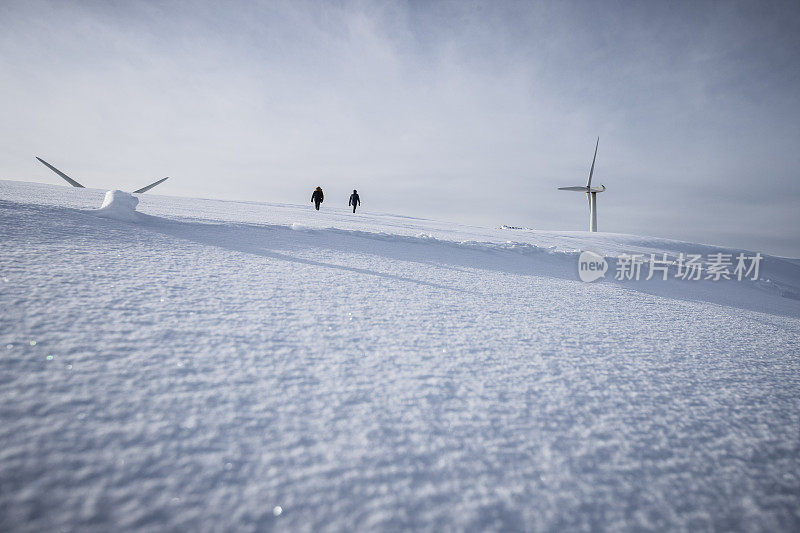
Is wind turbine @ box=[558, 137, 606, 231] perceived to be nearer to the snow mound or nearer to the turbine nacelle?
the turbine nacelle

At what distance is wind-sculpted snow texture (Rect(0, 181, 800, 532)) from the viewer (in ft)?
2.95

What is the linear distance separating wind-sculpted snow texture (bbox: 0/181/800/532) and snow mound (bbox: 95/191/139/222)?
1.22 m

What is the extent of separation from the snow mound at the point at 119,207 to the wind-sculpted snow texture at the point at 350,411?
4.00ft

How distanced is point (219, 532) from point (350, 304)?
5.16 ft

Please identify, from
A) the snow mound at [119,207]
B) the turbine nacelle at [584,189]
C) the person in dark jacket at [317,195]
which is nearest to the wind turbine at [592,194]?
the turbine nacelle at [584,189]

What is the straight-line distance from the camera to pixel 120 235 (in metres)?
3.16

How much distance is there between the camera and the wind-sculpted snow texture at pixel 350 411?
900mm

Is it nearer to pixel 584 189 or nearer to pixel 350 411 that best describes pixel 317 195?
pixel 350 411

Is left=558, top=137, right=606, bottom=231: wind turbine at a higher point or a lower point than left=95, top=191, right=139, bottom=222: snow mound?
higher

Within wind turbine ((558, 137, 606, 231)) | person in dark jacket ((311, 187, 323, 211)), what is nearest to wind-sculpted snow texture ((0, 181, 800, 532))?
person in dark jacket ((311, 187, 323, 211))

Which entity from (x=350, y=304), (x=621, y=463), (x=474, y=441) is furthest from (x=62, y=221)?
(x=621, y=463)

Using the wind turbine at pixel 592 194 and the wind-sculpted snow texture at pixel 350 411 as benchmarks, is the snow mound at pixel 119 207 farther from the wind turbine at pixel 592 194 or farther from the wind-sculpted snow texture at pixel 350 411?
the wind turbine at pixel 592 194

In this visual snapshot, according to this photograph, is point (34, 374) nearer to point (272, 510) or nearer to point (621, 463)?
point (272, 510)

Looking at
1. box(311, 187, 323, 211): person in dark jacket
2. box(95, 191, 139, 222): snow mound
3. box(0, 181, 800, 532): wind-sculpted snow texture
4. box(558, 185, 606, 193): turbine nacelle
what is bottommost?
box(0, 181, 800, 532): wind-sculpted snow texture
